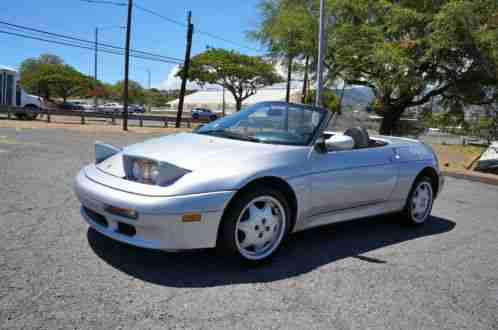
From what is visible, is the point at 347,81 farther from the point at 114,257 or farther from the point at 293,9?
the point at 114,257

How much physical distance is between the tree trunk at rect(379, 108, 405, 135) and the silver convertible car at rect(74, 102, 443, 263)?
1397 centimetres

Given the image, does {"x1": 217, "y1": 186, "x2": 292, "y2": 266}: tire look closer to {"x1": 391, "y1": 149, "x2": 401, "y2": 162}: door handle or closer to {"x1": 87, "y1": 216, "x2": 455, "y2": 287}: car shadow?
{"x1": 87, "y1": 216, "x2": 455, "y2": 287}: car shadow

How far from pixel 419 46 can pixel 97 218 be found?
13690mm

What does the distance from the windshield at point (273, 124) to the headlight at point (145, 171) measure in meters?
0.97

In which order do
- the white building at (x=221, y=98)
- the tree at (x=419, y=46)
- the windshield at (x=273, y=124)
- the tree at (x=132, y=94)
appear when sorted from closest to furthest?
the windshield at (x=273, y=124)
the tree at (x=419, y=46)
the white building at (x=221, y=98)
the tree at (x=132, y=94)

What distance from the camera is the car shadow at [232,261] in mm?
3336

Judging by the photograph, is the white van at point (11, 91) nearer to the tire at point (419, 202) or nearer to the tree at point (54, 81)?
the tire at point (419, 202)

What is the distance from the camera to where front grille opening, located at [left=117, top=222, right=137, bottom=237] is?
3264 mm

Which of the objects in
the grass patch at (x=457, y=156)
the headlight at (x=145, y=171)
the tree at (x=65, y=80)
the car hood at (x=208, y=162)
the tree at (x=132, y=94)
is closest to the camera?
the car hood at (x=208, y=162)

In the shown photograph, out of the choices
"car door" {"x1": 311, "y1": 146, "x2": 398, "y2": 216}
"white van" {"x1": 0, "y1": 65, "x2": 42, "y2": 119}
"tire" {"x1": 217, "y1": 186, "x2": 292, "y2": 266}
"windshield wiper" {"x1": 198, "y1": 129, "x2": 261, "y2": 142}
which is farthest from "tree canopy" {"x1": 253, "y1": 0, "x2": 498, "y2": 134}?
"white van" {"x1": 0, "y1": 65, "x2": 42, "y2": 119}

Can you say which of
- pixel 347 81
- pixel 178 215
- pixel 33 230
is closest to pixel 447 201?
pixel 178 215

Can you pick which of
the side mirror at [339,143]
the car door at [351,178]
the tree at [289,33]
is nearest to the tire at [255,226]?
the car door at [351,178]

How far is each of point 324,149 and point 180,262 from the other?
163cm

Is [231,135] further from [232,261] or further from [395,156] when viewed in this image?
[395,156]
